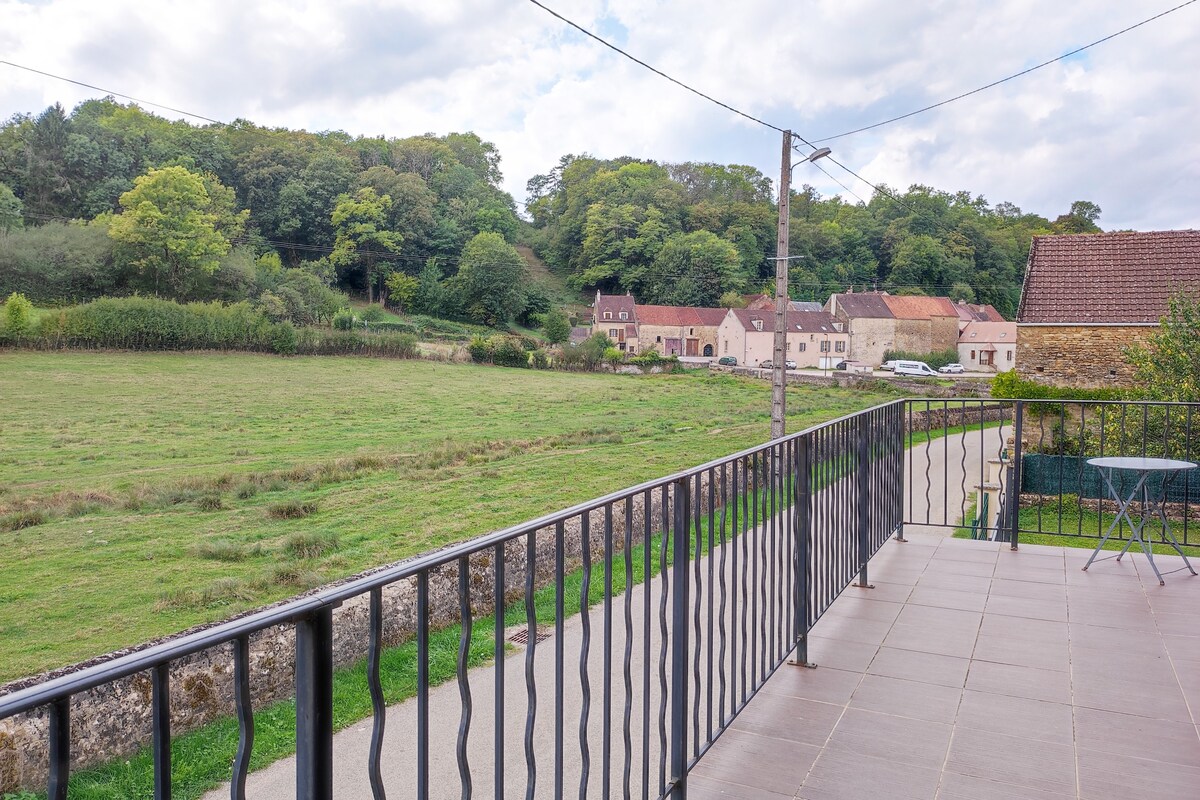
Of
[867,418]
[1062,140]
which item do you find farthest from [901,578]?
[1062,140]

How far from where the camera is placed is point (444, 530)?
883 cm

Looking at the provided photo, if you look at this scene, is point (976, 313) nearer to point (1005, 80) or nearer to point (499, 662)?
point (1005, 80)

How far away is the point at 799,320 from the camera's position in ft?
204

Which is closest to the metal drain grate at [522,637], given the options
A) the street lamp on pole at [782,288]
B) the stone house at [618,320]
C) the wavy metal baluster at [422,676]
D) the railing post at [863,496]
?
the railing post at [863,496]

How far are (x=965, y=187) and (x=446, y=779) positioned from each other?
99.5 metres

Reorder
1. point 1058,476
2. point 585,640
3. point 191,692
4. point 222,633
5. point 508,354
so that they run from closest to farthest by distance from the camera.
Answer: point 222,633 < point 585,640 < point 191,692 < point 1058,476 < point 508,354

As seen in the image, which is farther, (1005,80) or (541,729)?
(1005,80)

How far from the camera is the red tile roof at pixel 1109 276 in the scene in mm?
18031

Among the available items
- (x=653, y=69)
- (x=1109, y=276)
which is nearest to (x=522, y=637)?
(x=653, y=69)

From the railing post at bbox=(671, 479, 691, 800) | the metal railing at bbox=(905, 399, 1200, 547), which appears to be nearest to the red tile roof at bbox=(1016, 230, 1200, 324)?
the metal railing at bbox=(905, 399, 1200, 547)

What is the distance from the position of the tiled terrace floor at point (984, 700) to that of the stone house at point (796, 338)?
191ft

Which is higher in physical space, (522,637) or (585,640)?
(585,640)

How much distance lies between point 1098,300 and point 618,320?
164 feet

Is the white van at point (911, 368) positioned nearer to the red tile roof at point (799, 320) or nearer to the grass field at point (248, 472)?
the red tile roof at point (799, 320)
